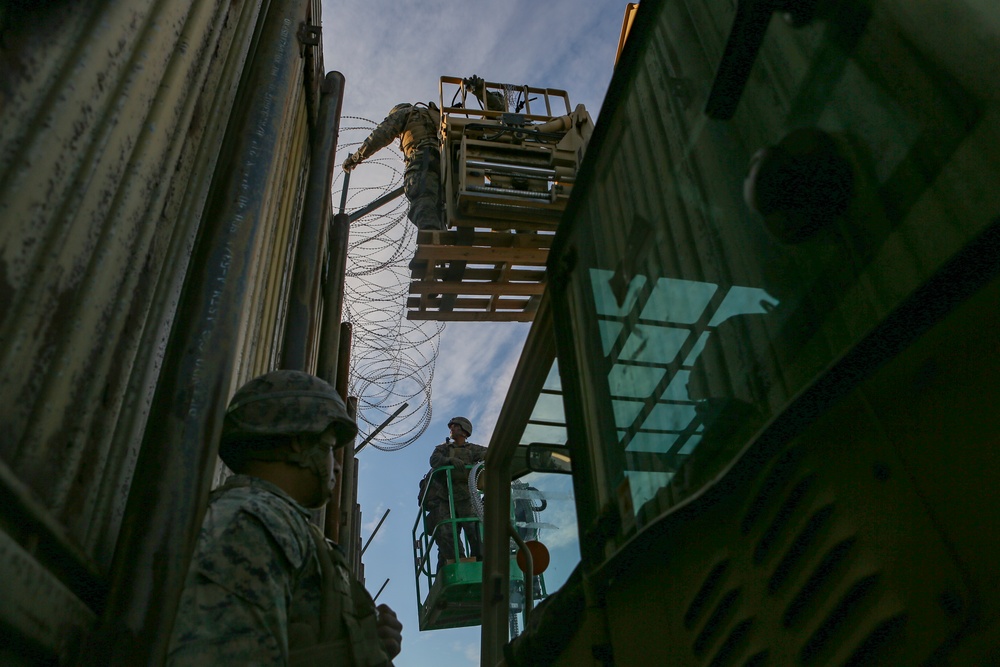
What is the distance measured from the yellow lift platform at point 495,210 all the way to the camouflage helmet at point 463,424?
2733 millimetres

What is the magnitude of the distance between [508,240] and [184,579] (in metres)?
6.08

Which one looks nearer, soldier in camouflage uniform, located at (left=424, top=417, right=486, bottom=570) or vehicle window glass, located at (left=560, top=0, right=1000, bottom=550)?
vehicle window glass, located at (left=560, top=0, right=1000, bottom=550)

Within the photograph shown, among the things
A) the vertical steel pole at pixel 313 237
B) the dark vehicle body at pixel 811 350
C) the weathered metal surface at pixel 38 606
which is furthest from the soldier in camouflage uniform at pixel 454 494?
the weathered metal surface at pixel 38 606

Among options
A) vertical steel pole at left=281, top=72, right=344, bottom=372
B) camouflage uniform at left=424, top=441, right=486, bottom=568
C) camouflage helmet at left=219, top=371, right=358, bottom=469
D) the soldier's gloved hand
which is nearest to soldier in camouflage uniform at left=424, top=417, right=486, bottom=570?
camouflage uniform at left=424, top=441, right=486, bottom=568

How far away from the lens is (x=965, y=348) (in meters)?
0.97

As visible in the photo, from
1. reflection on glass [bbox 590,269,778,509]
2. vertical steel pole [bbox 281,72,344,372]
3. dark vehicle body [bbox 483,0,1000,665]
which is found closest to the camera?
dark vehicle body [bbox 483,0,1000,665]

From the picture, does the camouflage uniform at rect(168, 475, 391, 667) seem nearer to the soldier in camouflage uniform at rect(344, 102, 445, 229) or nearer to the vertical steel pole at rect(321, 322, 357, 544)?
the vertical steel pole at rect(321, 322, 357, 544)

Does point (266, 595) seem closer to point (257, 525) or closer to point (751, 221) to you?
point (257, 525)

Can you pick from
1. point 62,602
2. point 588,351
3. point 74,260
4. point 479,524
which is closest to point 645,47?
point 588,351

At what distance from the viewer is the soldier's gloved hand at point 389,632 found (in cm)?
218

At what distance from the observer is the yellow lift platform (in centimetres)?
688

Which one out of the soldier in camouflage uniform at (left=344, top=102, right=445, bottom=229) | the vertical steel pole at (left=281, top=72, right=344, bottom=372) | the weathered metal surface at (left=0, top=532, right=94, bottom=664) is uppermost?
the soldier in camouflage uniform at (left=344, top=102, right=445, bottom=229)

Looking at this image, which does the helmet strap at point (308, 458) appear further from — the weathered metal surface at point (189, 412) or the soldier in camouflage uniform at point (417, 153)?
the soldier in camouflage uniform at point (417, 153)

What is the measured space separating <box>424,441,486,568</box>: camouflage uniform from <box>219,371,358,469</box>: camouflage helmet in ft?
18.9
